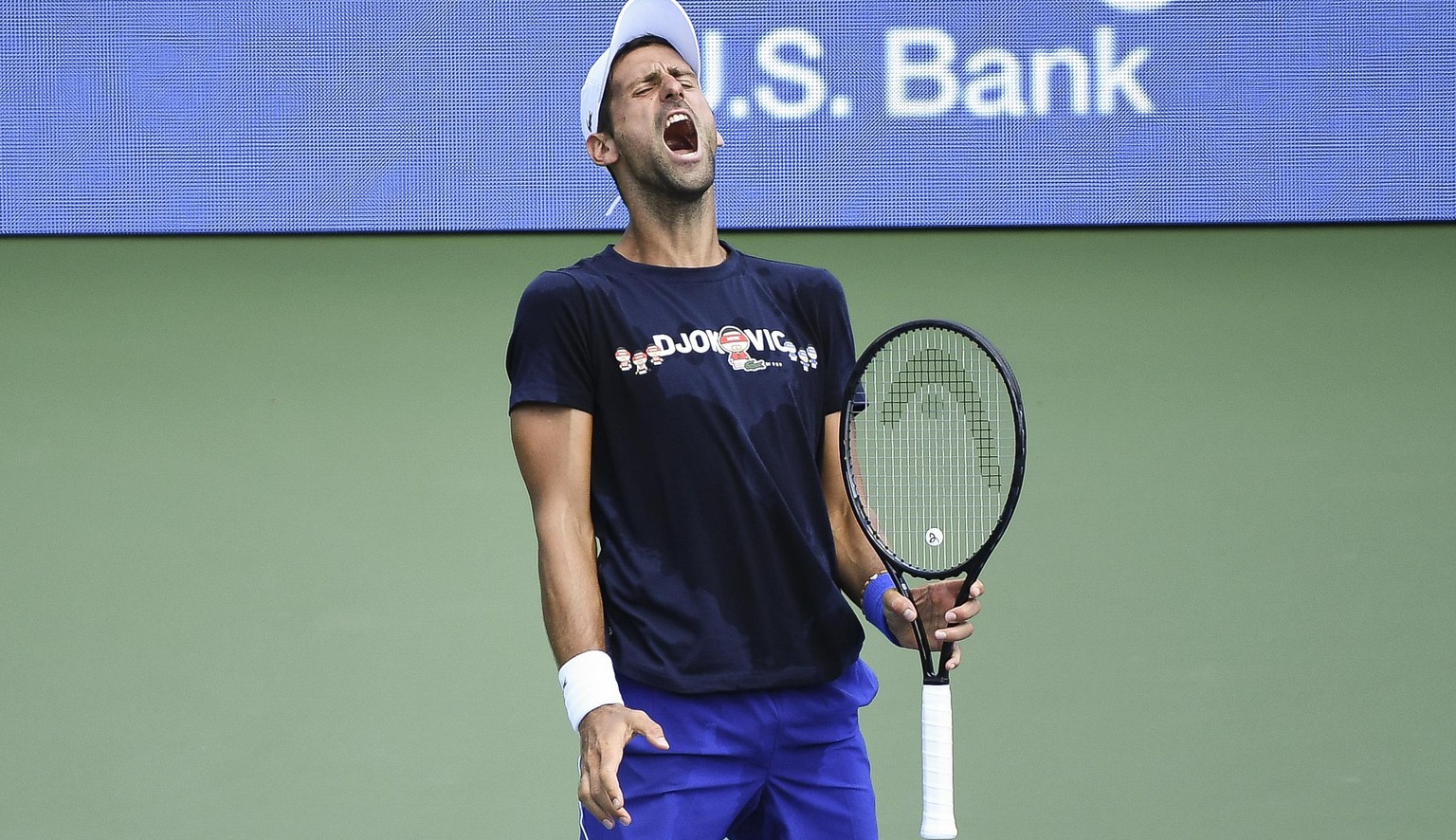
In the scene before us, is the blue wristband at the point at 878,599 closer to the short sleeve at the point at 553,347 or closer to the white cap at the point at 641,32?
the short sleeve at the point at 553,347

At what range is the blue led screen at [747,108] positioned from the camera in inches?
130

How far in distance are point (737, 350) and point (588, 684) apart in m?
0.38

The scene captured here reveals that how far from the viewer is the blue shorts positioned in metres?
1.62

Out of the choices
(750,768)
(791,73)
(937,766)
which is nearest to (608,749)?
(750,768)

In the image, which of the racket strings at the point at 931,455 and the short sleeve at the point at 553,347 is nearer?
the short sleeve at the point at 553,347

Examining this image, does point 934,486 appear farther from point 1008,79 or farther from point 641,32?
point 1008,79

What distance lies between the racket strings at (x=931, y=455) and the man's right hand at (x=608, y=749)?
1.35ft

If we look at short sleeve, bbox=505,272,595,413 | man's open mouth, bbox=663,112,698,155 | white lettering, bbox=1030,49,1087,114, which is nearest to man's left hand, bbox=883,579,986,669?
short sleeve, bbox=505,272,595,413

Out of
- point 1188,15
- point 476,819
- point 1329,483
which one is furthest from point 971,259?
A: point 476,819

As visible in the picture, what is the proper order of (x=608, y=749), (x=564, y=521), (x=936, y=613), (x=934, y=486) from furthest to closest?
(x=934, y=486), (x=936, y=613), (x=564, y=521), (x=608, y=749)

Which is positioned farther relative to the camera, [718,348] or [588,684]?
[718,348]

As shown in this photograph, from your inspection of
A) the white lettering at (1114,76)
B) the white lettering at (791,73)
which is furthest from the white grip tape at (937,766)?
the white lettering at (1114,76)

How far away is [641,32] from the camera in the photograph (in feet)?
5.85

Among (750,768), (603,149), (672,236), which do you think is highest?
(603,149)
